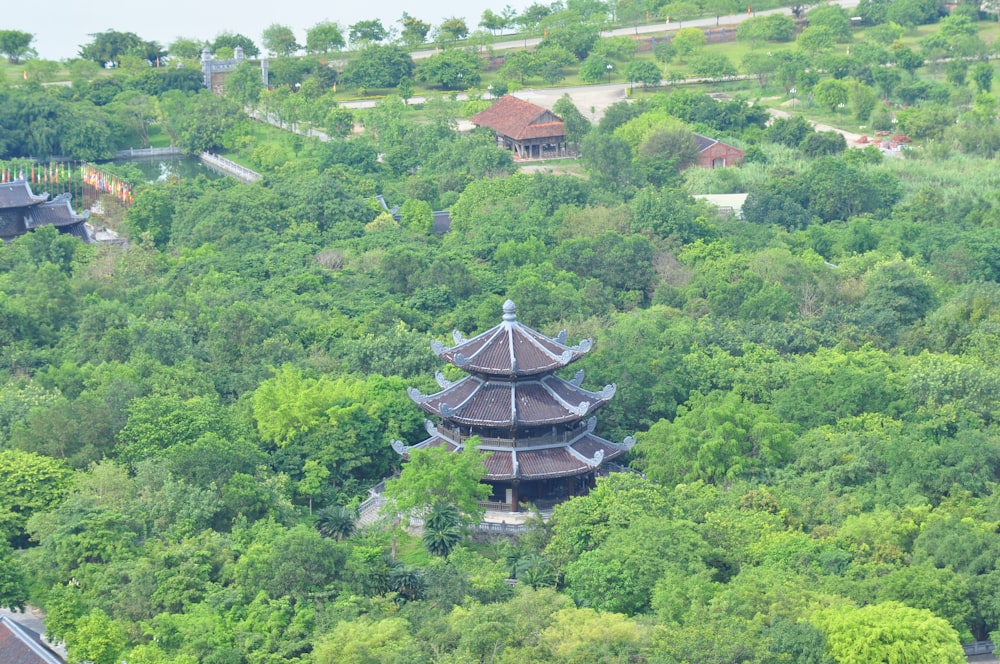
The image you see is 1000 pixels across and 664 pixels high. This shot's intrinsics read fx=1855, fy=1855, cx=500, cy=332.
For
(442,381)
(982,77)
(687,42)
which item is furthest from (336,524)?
(687,42)

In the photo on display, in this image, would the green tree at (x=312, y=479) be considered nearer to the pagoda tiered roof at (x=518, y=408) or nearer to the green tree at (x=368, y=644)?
the pagoda tiered roof at (x=518, y=408)

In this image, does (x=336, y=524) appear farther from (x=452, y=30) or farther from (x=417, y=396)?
(x=452, y=30)

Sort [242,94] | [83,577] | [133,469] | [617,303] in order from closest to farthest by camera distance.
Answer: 1. [83,577]
2. [133,469]
3. [617,303]
4. [242,94]

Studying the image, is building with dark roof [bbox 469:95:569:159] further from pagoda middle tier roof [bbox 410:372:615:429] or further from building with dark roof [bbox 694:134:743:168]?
pagoda middle tier roof [bbox 410:372:615:429]

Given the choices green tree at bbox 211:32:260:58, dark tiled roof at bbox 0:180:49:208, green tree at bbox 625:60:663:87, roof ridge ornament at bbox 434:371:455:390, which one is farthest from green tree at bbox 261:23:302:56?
roof ridge ornament at bbox 434:371:455:390

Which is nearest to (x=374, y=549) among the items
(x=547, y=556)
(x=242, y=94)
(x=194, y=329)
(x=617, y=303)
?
(x=547, y=556)

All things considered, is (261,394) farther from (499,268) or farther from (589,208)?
(589,208)
